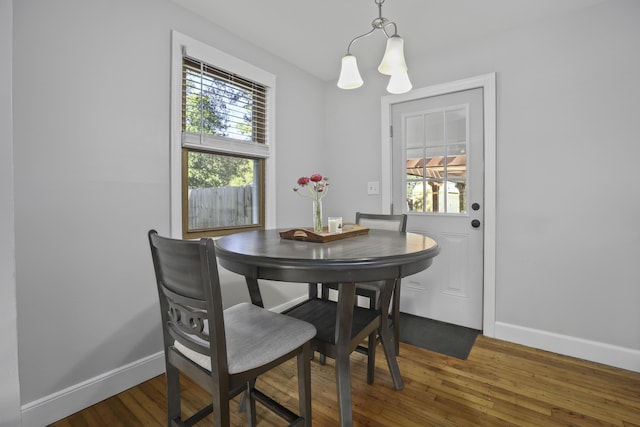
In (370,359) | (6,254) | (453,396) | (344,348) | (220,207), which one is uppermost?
(220,207)

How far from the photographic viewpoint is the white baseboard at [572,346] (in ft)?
6.45

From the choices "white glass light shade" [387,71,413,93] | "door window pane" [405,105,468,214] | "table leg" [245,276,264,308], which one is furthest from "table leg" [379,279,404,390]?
"door window pane" [405,105,468,214]

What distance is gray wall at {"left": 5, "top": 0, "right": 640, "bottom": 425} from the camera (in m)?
1.49

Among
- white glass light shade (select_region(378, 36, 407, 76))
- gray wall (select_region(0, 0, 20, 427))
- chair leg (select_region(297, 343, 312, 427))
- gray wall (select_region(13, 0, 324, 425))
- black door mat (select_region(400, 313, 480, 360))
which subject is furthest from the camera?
black door mat (select_region(400, 313, 480, 360))

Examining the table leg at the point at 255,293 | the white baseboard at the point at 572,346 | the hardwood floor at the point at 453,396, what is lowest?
the hardwood floor at the point at 453,396

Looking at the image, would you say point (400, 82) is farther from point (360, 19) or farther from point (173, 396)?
point (173, 396)

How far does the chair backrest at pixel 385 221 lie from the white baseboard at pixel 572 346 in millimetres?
1173

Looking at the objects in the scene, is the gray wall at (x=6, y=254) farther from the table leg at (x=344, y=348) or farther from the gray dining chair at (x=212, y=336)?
the table leg at (x=344, y=348)

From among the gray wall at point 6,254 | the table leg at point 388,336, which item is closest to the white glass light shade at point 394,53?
the table leg at point 388,336

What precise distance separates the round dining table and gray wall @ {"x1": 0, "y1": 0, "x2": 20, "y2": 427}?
641 millimetres

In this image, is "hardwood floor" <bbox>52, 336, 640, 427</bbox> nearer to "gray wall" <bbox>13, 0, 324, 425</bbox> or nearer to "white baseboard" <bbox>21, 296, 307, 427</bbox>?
"white baseboard" <bbox>21, 296, 307, 427</bbox>

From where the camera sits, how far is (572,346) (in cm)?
213

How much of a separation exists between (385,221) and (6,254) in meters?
1.96

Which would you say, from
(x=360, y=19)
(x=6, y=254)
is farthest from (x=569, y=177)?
(x=6, y=254)
